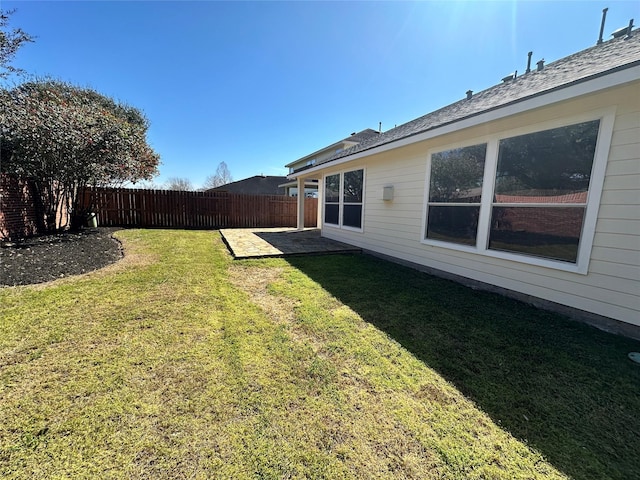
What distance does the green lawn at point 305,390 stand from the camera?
1374 millimetres

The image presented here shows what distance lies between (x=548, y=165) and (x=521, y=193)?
1.40 ft

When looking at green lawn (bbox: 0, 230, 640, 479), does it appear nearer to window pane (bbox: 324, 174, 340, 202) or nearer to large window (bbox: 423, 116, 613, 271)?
large window (bbox: 423, 116, 613, 271)

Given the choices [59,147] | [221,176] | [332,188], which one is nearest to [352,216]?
[332,188]

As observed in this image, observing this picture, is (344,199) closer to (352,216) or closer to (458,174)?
(352,216)

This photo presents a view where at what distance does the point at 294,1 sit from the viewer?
20.3 ft

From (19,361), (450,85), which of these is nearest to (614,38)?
(450,85)

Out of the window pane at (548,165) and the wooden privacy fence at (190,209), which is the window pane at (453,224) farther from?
the wooden privacy fence at (190,209)

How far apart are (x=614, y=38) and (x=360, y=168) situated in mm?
4737

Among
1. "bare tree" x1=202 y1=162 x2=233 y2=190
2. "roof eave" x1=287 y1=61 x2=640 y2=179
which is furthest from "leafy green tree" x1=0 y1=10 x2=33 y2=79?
"bare tree" x1=202 y1=162 x2=233 y2=190

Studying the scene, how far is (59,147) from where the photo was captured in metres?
6.39

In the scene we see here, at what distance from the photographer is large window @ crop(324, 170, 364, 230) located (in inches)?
283

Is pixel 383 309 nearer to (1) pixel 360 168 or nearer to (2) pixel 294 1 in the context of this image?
(1) pixel 360 168

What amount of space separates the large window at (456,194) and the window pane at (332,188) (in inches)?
145

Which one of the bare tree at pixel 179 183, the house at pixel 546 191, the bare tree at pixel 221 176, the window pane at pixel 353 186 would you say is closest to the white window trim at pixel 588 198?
the house at pixel 546 191
